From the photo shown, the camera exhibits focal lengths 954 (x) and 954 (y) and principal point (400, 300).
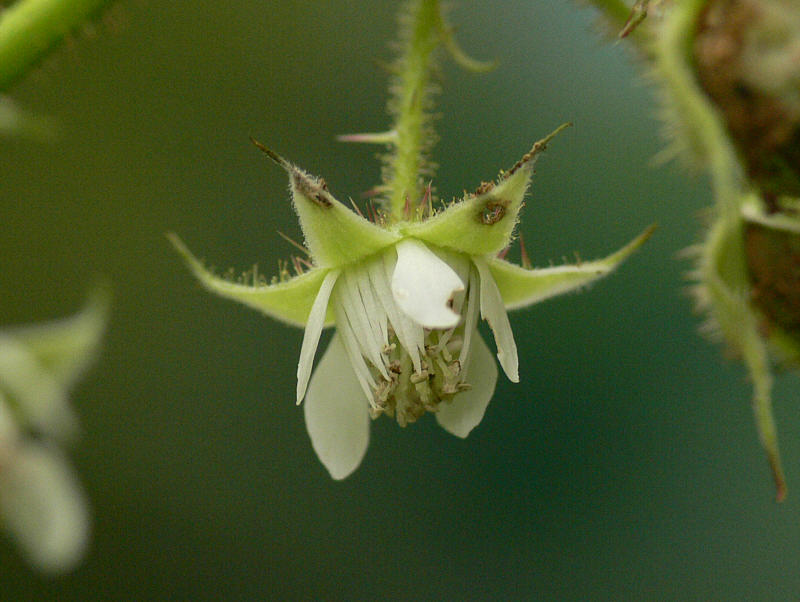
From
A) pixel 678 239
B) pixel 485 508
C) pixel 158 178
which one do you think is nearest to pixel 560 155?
pixel 678 239

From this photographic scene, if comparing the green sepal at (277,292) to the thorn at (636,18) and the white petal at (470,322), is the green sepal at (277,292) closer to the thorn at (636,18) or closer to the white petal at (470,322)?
the white petal at (470,322)

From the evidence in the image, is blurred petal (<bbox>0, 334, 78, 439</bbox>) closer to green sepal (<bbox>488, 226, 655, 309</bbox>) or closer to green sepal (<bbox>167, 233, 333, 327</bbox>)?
green sepal (<bbox>167, 233, 333, 327</bbox>)

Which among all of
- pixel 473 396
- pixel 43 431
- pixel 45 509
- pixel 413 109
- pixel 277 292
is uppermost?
pixel 43 431

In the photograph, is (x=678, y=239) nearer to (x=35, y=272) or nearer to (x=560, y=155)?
(x=560, y=155)

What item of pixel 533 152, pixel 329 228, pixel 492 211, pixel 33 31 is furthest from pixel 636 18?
pixel 33 31

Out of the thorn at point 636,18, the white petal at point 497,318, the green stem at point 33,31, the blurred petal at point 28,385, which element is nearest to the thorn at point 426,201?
the white petal at point 497,318

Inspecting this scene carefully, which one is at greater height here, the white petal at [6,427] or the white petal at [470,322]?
the white petal at [6,427]

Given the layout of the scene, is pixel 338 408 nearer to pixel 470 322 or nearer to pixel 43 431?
pixel 470 322
